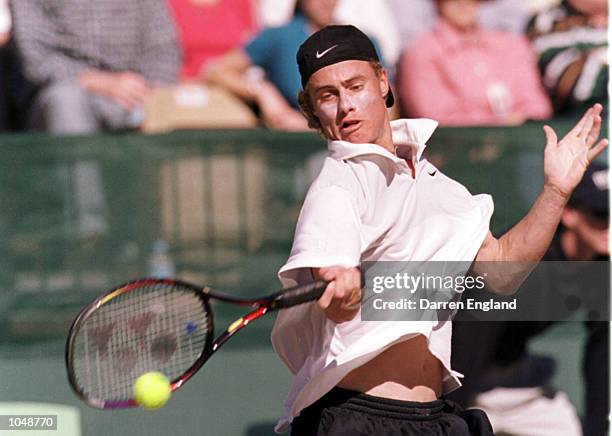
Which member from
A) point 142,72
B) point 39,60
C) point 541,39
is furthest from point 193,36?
point 541,39

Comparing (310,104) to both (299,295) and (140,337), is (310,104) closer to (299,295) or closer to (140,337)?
(299,295)

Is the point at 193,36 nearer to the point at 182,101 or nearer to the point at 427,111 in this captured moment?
the point at 182,101

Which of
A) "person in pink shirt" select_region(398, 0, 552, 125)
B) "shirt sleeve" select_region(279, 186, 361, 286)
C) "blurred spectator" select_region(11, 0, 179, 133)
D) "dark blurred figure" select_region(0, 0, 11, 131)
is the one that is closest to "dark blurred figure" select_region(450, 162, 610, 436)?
"person in pink shirt" select_region(398, 0, 552, 125)

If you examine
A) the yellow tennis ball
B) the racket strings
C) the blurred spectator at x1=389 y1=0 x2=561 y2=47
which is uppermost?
the blurred spectator at x1=389 y1=0 x2=561 y2=47

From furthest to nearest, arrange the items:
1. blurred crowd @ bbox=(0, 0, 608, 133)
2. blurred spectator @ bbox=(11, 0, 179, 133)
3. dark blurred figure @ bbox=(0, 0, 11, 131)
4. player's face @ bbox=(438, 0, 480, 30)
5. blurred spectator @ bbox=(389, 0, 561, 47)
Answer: blurred spectator @ bbox=(389, 0, 561, 47), player's face @ bbox=(438, 0, 480, 30), dark blurred figure @ bbox=(0, 0, 11, 131), blurred crowd @ bbox=(0, 0, 608, 133), blurred spectator @ bbox=(11, 0, 179, 133)

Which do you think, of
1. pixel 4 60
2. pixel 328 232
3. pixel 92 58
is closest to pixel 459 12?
pixel 92 58

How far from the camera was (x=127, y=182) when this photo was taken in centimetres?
580

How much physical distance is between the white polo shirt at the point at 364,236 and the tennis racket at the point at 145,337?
166 mm

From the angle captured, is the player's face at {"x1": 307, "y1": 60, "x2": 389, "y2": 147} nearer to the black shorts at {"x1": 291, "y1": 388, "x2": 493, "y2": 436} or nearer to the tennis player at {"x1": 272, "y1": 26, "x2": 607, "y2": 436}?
the tennis player at {"x1": 272, "y1": 26, "x2": 607, "y2": 436}

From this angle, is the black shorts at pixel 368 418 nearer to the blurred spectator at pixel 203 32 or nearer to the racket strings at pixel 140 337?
the racket strings at pixel 140 337

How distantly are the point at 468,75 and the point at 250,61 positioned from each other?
111 centimetres

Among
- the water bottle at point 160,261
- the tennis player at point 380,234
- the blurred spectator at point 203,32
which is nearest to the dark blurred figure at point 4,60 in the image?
the blurred spectator at point 203,32

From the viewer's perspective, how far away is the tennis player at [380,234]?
3.13 m

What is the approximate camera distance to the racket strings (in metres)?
3.22
